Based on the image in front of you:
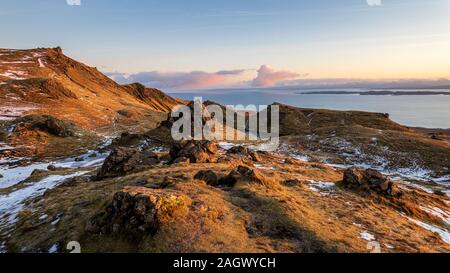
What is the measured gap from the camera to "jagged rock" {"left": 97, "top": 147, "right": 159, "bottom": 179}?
33531 mm

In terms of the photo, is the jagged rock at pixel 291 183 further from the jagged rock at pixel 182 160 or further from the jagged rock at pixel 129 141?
the jagged rock at pixel 129 141

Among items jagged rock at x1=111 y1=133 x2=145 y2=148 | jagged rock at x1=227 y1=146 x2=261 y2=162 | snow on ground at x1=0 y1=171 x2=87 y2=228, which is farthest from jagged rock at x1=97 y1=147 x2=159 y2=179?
jagged rock at x1=111 y1=133 x2=145 y2=148

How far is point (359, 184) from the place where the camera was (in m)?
30.5

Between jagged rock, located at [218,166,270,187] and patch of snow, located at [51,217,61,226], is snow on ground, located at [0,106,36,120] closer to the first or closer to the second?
patch of snow, located at [51,217,61,226]

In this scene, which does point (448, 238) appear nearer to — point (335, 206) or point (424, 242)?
point (424, 242)

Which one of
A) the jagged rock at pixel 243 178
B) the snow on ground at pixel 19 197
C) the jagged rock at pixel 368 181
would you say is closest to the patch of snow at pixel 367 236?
the jagged rock at pixel 243 178

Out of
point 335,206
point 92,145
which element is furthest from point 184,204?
point 92,145

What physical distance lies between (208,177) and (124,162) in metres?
12.6

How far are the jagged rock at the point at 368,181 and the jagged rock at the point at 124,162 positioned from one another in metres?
19.5

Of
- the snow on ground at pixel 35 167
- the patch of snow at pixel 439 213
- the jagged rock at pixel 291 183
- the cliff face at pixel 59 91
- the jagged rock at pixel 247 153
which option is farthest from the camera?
the cliff face at pixel 59 91

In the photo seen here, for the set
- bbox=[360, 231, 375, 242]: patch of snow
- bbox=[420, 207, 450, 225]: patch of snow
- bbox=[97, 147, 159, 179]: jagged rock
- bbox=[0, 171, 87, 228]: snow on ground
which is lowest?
bbox=[420, 207, 450, 225]: patch of snow

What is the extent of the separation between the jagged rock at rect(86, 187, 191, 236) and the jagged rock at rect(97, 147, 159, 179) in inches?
580

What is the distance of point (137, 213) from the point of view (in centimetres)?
1748

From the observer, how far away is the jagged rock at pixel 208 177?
25.8 m
